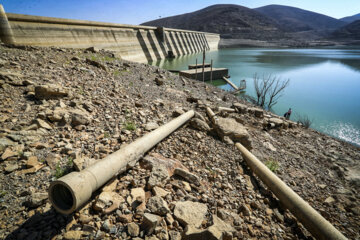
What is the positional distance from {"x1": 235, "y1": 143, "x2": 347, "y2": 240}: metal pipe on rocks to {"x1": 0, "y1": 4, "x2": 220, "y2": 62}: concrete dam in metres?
14.1

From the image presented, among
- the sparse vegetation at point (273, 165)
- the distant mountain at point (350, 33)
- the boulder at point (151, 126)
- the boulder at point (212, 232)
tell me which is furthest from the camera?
the distant mountain at point (350, 33)

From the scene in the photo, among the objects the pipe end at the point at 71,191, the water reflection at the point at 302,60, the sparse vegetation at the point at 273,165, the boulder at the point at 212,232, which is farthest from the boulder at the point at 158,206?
the water reflection at the point at 302,60

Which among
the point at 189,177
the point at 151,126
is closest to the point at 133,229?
the point at 189,177

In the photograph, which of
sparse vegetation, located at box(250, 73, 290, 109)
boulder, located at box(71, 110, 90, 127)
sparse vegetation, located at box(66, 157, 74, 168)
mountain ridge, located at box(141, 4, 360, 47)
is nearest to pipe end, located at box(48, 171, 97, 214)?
sparse vegetation, located at box(66, 157, 74, 168)

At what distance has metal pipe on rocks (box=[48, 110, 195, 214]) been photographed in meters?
2.17

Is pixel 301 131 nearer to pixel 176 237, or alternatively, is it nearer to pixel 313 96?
pixel 176 237

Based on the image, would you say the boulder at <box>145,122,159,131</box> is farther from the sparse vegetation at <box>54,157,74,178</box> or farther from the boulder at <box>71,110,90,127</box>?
the sparse vegetation at <box>54,157,74,178</box>

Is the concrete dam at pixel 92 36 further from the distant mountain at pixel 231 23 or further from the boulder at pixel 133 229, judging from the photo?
the distant mountain at pixel 231 23

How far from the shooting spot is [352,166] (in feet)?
23.9

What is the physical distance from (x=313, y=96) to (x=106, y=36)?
25214 millimetres

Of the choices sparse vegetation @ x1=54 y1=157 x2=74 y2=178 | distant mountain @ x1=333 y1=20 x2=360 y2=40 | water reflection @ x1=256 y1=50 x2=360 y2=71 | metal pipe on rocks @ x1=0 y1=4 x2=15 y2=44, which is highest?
distant mountain @ x1=333 y1=20 x2=360 y2=40

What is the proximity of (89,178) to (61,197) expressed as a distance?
0.46 metres

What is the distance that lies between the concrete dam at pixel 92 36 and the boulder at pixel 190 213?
43.0ft

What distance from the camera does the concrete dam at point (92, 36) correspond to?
11.7 m
